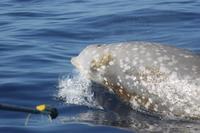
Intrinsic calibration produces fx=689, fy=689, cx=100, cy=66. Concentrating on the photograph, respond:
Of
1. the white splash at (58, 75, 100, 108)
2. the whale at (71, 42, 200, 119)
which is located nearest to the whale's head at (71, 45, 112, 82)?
the whale at (71, 42, 200, 119)

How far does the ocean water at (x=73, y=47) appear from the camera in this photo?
809 centimetres

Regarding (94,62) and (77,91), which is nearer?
(94,62)

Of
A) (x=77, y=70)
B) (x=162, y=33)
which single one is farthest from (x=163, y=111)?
(x=162, y=33)

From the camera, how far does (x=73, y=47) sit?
12570 millimetres

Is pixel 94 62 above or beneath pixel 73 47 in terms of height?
above

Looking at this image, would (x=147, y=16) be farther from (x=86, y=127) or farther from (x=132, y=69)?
(x=86, y=127)

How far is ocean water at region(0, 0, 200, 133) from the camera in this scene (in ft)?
26.5

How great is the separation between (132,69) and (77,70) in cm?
128

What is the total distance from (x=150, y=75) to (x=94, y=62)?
90cm

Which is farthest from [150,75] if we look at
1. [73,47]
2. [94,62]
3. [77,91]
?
[73,47]

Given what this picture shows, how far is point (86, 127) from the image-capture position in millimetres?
7859

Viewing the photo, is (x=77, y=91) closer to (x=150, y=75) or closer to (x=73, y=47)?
(x=150, y=75)

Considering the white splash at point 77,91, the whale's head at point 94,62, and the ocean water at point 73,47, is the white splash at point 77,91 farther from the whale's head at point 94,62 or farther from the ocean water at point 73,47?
the whale's head at point 94,62

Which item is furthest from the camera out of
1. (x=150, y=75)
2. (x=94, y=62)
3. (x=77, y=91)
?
(x=77, y=91)
